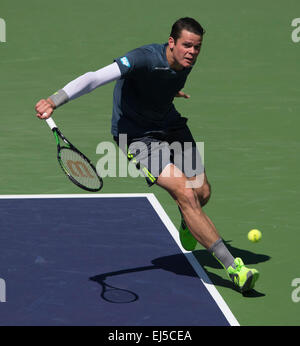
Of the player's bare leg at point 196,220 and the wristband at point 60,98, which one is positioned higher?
the wristband at point 60,98

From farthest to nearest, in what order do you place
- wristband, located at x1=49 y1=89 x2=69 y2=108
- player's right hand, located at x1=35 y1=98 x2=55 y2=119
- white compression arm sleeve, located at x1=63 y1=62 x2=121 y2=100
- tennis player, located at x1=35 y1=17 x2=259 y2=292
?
tennis player, located at x1=35 y1=17 x2=259 y2=292 → white compression arm sleeve, located at x1=63 y1=62 x2=121 y2=100 → wristband, located at x1=49 y1=89 x2=69 y2=108 → player's right hand, located at x1=35 y1=98 x2=55 y2=119

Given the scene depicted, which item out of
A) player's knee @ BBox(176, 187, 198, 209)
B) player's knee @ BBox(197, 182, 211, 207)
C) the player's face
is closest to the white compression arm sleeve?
the player's face

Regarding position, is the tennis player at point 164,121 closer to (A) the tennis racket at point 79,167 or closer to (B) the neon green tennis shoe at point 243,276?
(B) the neon green tennis shoe at point 243,276

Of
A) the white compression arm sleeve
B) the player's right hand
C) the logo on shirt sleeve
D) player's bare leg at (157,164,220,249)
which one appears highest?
the logo on shirt sleeve

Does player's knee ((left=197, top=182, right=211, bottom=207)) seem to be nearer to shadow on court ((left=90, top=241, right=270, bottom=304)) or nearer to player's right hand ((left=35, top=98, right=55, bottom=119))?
shadow on court ((left=90, top=241, right=270, bottom=304))

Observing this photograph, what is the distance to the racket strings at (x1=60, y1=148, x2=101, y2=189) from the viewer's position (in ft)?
22.7

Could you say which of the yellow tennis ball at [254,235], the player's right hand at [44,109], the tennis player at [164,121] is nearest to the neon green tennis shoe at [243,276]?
the tennis player at [164,121]

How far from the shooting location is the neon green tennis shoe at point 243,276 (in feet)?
22.3

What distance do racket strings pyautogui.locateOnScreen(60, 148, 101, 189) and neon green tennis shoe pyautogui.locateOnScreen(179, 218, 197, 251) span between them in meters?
1.30

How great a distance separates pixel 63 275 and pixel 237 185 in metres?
3.53

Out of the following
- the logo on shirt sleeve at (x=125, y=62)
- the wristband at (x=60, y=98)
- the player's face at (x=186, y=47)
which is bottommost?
the wristband at (x=60, y=98)

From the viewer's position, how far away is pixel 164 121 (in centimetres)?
788

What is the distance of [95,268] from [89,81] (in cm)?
174

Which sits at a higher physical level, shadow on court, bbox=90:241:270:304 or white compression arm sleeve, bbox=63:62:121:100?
white compression arm sleeve, bbox=63:62:121:100
